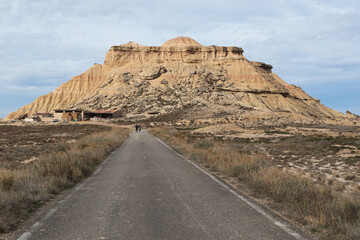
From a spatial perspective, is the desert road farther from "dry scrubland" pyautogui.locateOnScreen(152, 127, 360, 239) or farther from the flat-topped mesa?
the flat-topped mesa

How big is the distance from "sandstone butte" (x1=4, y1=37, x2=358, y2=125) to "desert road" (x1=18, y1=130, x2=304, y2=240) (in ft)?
224

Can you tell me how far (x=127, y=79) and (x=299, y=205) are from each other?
9787cm

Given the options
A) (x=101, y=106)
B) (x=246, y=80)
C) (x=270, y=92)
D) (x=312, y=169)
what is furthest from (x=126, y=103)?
(x=312, y=169)

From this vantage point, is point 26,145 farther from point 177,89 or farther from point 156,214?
point 177,89

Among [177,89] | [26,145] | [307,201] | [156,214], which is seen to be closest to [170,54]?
[177,89]

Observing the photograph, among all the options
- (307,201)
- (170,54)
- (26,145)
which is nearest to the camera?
(307,201)

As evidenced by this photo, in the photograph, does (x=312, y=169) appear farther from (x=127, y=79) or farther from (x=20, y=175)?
(x=127, y=79)

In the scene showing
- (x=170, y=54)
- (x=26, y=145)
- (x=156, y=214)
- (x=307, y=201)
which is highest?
(x=170, y=54)

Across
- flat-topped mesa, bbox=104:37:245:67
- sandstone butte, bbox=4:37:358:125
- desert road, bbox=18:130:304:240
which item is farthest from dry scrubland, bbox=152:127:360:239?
flat-topped mesa, bbox=104:37:245:67

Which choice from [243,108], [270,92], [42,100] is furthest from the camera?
[42,100]

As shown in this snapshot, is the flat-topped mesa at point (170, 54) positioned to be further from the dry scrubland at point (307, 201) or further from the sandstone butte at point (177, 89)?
the dry scrubland at point (307, 201)

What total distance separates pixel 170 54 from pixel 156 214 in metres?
110

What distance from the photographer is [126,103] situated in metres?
92.2

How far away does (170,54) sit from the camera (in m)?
112
